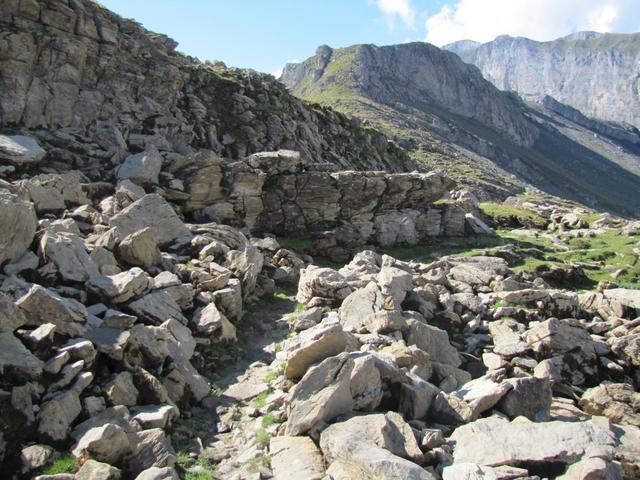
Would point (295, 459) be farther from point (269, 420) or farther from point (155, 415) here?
point (155, 415)

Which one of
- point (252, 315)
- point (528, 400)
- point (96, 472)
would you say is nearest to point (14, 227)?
point (96, 472)

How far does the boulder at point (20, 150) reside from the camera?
29.4m

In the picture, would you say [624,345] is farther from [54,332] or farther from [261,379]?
[54,332]

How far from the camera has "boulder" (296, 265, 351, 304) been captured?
77.9 ft

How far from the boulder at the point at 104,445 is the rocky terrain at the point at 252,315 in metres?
0.05

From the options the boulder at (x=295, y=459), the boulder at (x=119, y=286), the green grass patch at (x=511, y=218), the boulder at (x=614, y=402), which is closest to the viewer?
the boulder at (x=295, y=459)

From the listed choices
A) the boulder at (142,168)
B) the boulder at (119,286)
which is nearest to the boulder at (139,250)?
the boulder at (119,286)

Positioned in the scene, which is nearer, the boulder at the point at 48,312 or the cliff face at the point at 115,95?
the boulder at the point at 48,312

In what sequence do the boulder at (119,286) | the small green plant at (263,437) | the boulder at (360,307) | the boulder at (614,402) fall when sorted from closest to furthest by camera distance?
the small green plant at (263,437), the boulder at (614,402), the boulder at (119,286), the boulder at (360,307)

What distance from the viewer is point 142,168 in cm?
3353

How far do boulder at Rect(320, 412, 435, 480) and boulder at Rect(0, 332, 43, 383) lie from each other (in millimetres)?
7181

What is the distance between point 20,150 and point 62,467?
24579 millimetres

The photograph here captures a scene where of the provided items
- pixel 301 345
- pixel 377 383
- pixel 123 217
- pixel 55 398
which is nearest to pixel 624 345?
pixel 377 383

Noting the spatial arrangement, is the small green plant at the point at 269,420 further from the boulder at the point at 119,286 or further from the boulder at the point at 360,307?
the boulder at the point at 119,286
